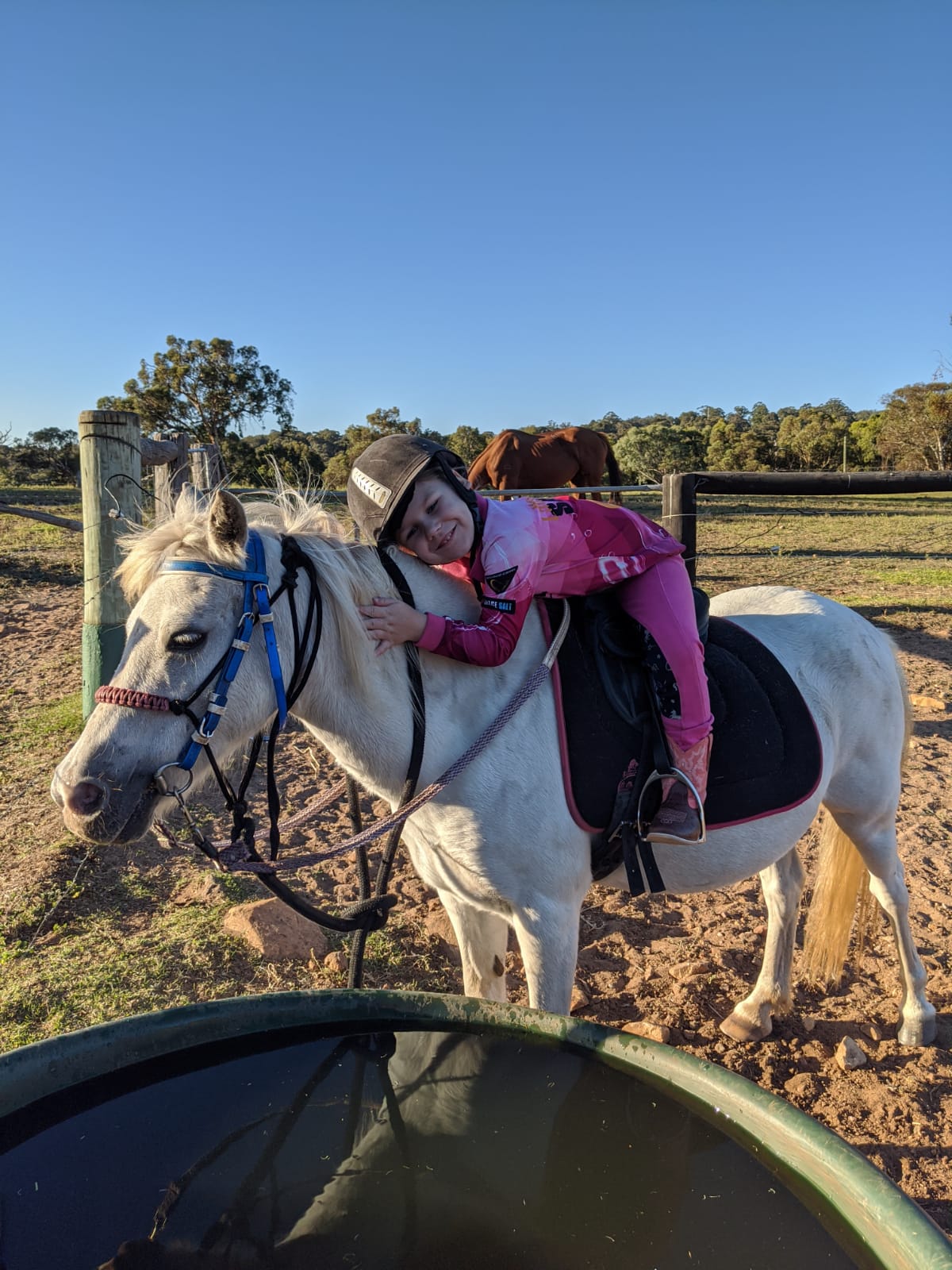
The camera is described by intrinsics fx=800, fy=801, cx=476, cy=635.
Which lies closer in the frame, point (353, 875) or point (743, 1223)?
point (743, 1223)

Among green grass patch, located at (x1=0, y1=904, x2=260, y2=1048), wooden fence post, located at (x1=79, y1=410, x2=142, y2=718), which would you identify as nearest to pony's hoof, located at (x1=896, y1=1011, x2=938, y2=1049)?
green grass patch, located at (x1=0, y1=904, x2=260, y2=1048)

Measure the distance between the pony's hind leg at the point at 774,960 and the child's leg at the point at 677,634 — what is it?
92 cm

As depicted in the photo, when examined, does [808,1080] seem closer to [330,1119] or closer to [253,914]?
[330,1119]

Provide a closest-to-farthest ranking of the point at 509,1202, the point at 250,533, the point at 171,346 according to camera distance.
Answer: the point at 509,1202, the point at 250,533, the point at 171,346

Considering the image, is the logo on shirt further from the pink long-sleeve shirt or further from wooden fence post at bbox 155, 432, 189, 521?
wooden fence post at bbox 155, 432, 189, 521

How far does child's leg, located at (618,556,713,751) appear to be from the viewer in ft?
7.23

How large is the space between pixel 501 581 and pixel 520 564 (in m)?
0.07

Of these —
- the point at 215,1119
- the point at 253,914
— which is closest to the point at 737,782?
the point at 215,1119

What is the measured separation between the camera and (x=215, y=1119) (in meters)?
1.53

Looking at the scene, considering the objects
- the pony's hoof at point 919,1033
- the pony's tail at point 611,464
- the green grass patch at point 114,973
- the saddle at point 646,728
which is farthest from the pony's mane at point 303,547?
the pony's tail at point 611,464

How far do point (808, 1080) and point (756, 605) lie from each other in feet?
5.39

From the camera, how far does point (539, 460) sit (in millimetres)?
12766

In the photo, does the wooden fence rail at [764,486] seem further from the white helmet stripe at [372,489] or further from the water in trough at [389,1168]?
the water in trough at [389,1168]

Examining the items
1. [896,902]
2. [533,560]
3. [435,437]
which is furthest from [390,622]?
[435,437]
